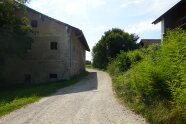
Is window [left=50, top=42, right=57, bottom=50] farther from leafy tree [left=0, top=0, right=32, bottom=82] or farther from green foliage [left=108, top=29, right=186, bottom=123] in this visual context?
green foliage [left=108, top=29, right=186, bottom=123]

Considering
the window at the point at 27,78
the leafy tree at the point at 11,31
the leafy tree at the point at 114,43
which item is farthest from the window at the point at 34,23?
the leafy tree at the point at 114,43

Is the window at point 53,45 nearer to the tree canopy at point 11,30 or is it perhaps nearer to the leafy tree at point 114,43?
the tree canopy at point 11,30

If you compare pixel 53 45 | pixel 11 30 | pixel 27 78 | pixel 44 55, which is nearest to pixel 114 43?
pixel 53 45

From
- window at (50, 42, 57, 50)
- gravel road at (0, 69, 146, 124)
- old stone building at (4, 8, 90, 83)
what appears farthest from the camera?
window at (50, 42, 57, 50)

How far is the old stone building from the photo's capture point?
16375 mm

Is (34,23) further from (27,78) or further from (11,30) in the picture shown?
(27,78)

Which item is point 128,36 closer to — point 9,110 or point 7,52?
point 7,52

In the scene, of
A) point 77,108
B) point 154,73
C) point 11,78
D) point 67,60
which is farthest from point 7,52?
point 154,73

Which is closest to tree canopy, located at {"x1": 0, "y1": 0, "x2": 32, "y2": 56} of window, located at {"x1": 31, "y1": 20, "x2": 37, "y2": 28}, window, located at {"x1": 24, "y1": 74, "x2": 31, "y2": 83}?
window, located at {"x1": 31, "y1": 20, "x2": 37, "y2": 28}

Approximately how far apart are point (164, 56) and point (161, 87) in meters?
0.92

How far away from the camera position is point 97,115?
5746 millimetres

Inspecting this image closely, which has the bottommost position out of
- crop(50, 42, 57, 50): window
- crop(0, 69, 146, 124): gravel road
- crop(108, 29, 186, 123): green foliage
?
crop(0, 69, 146, 124): gravel road

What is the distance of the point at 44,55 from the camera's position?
1672 centimetres

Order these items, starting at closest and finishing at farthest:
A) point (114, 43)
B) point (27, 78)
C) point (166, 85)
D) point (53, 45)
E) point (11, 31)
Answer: point (166, 85) → point (11, 31) → point (53, 45) → point (27, 78) → point (114, 43)
